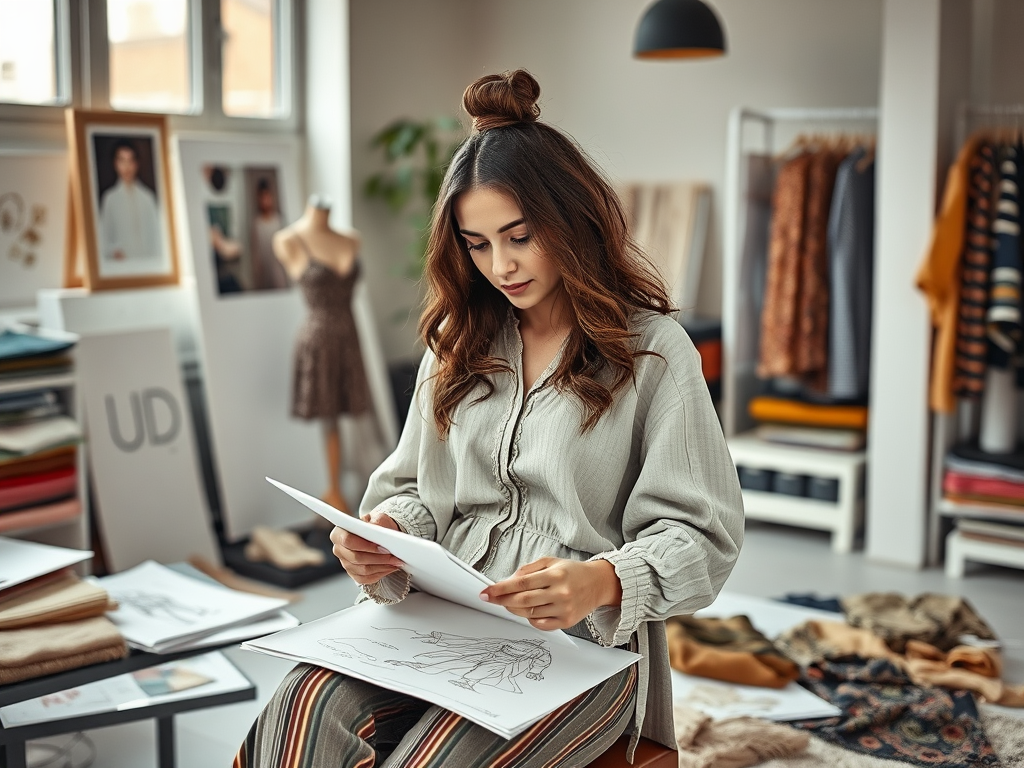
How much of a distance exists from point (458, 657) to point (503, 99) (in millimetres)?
756

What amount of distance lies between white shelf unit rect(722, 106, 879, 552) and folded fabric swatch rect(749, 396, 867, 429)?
0.10m

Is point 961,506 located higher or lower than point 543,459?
lower

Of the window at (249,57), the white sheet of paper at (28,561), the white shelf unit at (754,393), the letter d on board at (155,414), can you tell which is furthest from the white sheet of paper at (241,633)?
the window at (249,57)

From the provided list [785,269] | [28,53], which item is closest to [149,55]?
[28,53]

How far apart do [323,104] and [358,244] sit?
0.88 metres

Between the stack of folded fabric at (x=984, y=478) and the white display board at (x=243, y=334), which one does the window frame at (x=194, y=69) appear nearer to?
the white display board at (x=243, y=334)

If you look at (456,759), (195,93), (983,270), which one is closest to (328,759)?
(456,759)

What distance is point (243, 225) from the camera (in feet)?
14.0

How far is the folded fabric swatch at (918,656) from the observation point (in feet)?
9.11

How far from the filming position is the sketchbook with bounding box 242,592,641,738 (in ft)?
4.36

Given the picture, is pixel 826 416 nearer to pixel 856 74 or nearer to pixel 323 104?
pixel 856 74

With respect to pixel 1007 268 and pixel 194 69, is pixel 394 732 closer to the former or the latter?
pixel 1007 268

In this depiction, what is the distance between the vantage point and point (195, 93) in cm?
434

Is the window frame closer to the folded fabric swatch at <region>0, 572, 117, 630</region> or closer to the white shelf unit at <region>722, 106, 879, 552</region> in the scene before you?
the white shelf unit at <region>722, 106, 879, 552</region>
